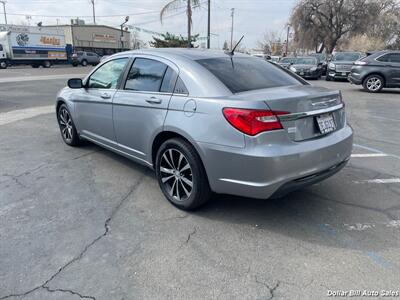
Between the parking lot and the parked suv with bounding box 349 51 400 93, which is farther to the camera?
the parked suv with bounding box 349 51 400 93

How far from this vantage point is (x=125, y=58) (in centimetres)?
429

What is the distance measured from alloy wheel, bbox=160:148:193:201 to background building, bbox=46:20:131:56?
181 feet

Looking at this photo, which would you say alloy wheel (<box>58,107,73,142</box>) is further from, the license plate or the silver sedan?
the license plate

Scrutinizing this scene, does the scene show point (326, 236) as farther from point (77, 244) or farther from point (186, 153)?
point (77, 244)

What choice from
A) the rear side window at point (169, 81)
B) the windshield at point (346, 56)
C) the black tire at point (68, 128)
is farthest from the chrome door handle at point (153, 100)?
the windshield at point (346, 56)

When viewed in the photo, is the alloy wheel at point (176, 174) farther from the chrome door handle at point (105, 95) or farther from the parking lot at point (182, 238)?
the chrome door handle at point (105, 95)

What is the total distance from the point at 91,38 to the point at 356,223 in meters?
61.1

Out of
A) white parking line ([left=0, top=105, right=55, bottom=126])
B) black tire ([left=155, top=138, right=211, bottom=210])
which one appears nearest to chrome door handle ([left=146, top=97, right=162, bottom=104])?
black tire ([left=155, top=138, right=211, bottom=210])

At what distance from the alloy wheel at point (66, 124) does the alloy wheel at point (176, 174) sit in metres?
2.67

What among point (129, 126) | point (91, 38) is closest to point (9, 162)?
point (129, 126)

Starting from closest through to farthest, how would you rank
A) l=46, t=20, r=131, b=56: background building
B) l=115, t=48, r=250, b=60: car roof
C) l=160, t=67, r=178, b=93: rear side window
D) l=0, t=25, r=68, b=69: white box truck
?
l=160, t=67, r=178, b=93: rear side window
l=115, t=48, r=250, b=60: car roof
l=0, t=25, r=68, b=69: white box truck
l=46, t=20, r=131, b=56: background building

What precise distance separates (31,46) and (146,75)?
128 feet

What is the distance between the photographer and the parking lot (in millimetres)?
2439

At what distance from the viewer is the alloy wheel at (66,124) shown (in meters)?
5.64
